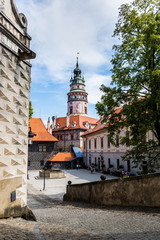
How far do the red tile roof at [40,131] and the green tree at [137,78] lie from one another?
3190 centimetres

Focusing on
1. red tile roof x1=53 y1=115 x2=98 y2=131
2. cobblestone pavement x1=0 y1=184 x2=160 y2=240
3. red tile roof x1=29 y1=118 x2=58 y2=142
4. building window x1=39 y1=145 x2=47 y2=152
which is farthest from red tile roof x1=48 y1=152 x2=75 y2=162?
cobblestone pavement x1=0 y1=184 x2=160 y2=240

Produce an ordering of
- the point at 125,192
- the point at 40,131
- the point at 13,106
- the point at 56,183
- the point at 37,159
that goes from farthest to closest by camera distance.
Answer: the point at 40,131 < the point at 37,159 < the point at 56,183 < the point at 125,192 < the point at 13,106

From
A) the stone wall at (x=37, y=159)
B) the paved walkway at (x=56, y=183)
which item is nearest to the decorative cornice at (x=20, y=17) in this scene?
the paved walkway at (x=56, y=183)

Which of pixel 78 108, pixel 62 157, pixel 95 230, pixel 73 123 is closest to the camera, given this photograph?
pixel 95 230

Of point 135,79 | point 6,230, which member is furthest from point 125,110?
point 6,230

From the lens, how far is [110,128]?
11.4 metres

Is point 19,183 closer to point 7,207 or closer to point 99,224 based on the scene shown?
point 7,207

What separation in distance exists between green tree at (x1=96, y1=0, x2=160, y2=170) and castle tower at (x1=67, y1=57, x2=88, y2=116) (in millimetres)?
56616

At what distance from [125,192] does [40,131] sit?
35800mm

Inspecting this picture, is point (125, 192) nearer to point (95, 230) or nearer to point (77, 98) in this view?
point (95, 230)

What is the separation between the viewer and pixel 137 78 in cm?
1043

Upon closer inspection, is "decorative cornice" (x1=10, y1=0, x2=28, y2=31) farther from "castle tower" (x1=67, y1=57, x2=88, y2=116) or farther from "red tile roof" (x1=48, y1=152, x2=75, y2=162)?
"castle tower" (x1=67, y1=57, x2=88, y2=116)

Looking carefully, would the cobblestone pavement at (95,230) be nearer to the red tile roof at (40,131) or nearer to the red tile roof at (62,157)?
the red tile roof at (62,157)

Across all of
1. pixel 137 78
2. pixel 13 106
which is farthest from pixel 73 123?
pixel 13 106
